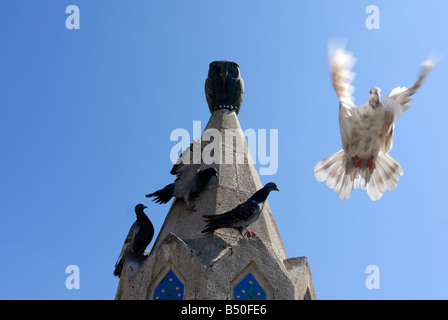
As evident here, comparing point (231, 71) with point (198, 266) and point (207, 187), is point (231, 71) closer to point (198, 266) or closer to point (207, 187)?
point (207, 187)

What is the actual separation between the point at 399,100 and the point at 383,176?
57.3 inches

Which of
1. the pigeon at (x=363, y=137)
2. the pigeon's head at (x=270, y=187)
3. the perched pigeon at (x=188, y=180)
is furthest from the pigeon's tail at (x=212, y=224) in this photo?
the pigeon at (x=363, y=137)

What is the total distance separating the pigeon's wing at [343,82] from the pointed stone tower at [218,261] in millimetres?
1629

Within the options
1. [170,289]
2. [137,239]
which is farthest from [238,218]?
[137,239]

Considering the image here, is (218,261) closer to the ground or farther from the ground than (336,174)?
closer to the ground

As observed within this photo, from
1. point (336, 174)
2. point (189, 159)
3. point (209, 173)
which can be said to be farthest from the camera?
point (336, 174)

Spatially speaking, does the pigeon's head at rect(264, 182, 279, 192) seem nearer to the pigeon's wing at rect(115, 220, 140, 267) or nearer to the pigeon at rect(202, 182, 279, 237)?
the pigeon at rect(202, 182, 279, 237)

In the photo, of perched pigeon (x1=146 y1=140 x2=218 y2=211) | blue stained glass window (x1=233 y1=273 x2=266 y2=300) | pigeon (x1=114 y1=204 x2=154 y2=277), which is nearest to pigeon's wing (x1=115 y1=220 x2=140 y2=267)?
pigeon (x1=114 y1=204 x2=154 y2=277)

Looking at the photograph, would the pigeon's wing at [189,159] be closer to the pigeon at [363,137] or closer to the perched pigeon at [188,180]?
the perched pigeon at [188,180]

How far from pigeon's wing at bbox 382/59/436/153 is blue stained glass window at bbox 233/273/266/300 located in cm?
335

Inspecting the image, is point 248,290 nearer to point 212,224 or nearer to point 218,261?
point 218,261

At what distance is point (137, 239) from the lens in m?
9.83

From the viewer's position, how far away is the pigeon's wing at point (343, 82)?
10.6 meters
